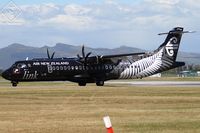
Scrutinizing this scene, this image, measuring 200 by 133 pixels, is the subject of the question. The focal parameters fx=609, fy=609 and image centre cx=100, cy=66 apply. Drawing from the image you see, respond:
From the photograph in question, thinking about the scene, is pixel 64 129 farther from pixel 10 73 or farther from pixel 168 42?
pixel 168 42

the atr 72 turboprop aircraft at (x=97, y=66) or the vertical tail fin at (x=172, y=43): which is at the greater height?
the vertical tail fin at (x=172, y=43)

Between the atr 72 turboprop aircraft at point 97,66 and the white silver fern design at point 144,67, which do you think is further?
the white silver fern design at point 144,67

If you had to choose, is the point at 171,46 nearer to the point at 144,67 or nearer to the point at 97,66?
the point at 144,67

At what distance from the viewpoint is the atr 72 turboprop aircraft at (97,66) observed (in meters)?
63.8

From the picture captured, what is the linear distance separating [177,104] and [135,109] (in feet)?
13.4

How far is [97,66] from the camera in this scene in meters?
67.6

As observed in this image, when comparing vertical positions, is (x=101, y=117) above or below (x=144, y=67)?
below

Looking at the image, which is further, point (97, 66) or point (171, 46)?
point (171, 46)

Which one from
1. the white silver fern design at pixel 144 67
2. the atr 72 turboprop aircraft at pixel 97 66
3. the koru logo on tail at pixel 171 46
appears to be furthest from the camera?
the koru logo on tail at pixel 171 46

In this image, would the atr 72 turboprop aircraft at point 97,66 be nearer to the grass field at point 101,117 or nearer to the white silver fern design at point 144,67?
the white silver fern design at point 144,67

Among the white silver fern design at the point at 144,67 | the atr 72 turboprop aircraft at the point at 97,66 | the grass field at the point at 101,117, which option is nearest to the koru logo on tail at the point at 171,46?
the atr 72 turboprop aircraft at the point at 97,66

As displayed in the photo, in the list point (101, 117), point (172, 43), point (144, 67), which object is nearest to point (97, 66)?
point (144, 67)

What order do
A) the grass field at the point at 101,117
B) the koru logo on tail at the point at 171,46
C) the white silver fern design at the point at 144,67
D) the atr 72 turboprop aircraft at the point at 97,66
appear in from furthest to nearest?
the koru logo on tail at the point at 171,46 < the white silver fern design at the point at 144,67 < the atr 72 turboprop aircraft at the point at 97,66 < the grass field at the point at 101,117

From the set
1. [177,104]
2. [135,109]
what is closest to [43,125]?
[135,109]
